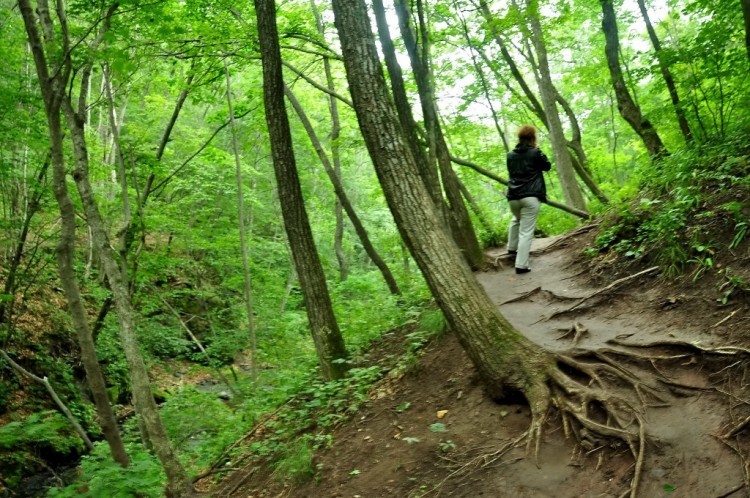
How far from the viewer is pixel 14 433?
204 inches

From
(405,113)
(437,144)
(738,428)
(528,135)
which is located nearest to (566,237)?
(528,135)

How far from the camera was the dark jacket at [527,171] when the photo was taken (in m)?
7.44

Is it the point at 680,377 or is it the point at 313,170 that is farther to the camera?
the point at 313,170

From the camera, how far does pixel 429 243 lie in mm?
4602

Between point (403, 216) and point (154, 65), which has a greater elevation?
point (154, 65)

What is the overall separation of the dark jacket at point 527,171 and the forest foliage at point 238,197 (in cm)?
114

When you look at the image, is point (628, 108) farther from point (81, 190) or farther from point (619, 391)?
point (81, 190)

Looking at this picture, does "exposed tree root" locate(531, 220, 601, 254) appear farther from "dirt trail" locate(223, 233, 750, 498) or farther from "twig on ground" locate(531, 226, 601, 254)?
"dirt trail" locate(223, 233, 750, 498)

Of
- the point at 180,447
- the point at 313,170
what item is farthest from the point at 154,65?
the point at 313,170

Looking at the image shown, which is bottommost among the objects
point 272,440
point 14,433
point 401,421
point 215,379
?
point 215,379

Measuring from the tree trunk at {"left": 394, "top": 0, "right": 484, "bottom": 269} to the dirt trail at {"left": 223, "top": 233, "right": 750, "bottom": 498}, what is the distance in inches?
68.7

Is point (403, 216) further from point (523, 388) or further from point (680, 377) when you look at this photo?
point (680, 377)

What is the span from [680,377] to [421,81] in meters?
5.62

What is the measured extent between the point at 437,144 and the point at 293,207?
296cm
